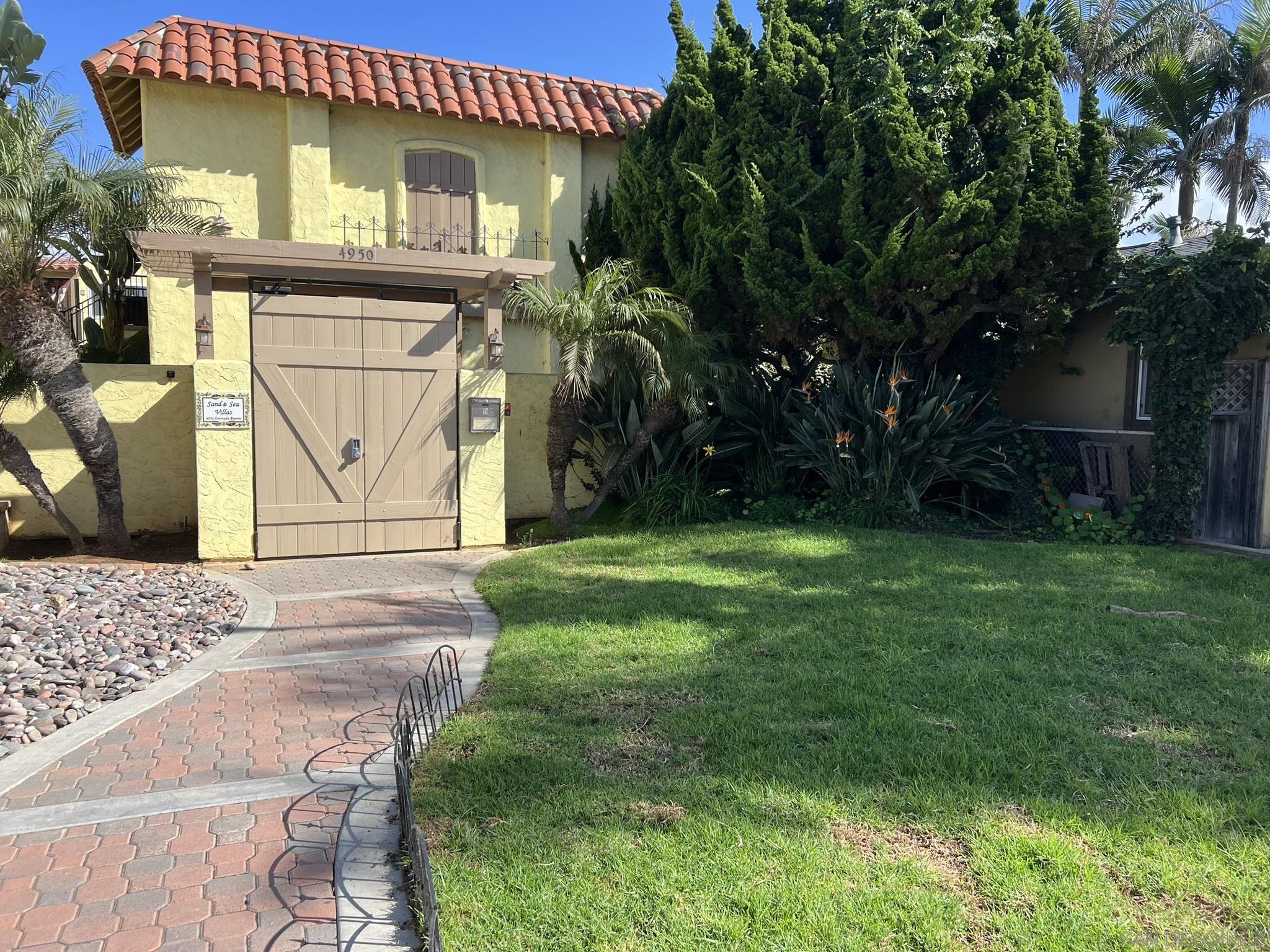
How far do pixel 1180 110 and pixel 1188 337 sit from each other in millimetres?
13873

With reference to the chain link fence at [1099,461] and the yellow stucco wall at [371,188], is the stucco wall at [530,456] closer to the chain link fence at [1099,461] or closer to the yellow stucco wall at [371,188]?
the yellow stucco wall at [371,188]

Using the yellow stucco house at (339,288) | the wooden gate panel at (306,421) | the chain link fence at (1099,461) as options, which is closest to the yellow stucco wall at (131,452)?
the yellow stucco house at (339,288)

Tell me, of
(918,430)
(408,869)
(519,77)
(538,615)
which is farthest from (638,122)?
(408,869)

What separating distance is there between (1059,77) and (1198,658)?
20.0m

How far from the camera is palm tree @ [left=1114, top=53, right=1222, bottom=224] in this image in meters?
19.0

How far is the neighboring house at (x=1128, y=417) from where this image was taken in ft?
29.9

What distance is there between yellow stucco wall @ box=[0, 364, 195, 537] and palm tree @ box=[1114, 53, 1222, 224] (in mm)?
20524

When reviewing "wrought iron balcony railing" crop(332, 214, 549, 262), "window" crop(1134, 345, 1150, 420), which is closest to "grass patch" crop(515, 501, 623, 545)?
"wrought iron balcony railing" crop(332, 214, 549, 262)

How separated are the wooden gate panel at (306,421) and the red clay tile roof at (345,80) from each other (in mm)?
4425

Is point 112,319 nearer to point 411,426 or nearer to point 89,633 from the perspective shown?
point 411,426

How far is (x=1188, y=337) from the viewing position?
29.8 ft

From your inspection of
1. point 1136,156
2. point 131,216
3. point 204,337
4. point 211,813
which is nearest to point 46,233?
point 131,216

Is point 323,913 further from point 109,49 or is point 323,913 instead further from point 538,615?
point 109,49

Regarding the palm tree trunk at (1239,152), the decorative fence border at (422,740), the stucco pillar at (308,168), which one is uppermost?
the palm tree trunk at (1239,152)
